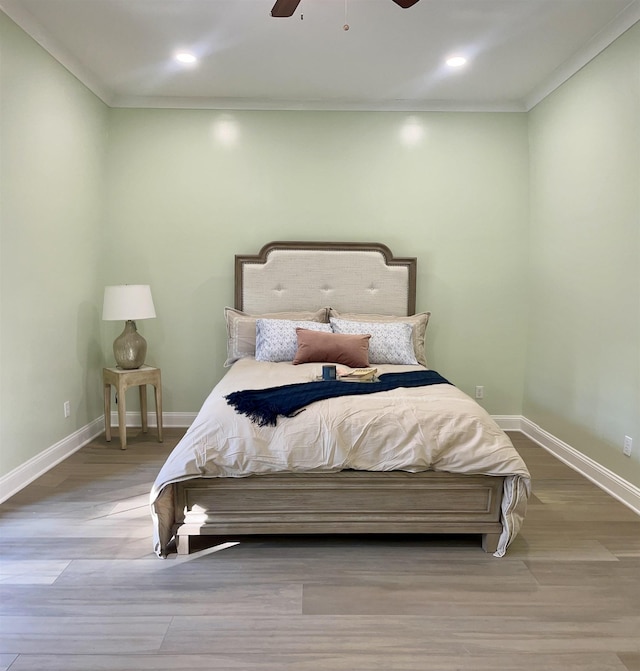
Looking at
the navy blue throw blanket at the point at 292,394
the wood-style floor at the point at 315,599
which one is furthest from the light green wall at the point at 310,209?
the wood-style floor at the point at 315,599

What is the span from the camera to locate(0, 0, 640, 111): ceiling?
2971 millimetres

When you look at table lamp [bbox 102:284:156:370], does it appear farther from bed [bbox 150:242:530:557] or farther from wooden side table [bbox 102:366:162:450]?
bed [bbox 150:242:530:557]

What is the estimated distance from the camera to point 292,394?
106 inches

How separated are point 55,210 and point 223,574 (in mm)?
2706

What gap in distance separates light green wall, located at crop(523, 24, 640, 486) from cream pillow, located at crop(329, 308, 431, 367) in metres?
0.97

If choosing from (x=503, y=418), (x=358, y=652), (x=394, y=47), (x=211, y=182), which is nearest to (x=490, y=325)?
(x=503, y=418)

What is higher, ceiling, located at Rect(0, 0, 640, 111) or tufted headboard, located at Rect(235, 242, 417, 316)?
ceiling, located at Rect(0, 0, 640, 111)

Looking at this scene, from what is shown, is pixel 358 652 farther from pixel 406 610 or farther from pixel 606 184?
pixel 606 184

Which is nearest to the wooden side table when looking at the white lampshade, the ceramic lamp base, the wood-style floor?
the ceramic lamp base

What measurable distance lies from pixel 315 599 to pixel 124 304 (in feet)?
8.68

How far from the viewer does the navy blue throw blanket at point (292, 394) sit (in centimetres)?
249

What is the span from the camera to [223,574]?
230cm

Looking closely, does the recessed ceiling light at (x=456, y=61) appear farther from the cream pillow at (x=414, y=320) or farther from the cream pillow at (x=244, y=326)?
the cream pillow at (x=244, y=326)

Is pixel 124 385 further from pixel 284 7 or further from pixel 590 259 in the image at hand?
pixel 590 259
